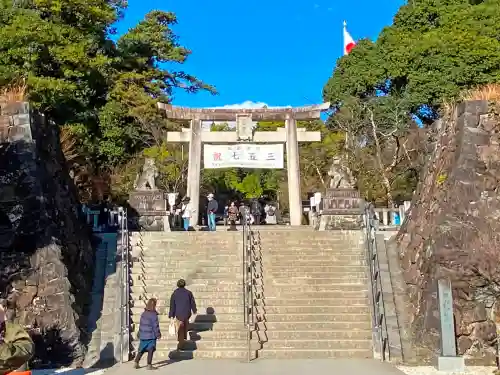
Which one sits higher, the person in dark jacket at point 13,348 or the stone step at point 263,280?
the person in dark jacket at point 13,348

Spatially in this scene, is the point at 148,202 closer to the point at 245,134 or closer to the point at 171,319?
the point at 245,134

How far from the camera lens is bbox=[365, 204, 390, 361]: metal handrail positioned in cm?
1100

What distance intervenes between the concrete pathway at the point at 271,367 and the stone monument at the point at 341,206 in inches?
292

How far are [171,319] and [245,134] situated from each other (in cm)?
1197

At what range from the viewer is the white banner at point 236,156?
72.7ft

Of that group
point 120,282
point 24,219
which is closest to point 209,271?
point 120,282

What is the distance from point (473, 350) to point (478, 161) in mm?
4249

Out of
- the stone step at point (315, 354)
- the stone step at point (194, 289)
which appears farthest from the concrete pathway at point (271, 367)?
the stone step at point (194, 289)

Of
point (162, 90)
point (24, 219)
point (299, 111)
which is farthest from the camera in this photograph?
point (162, 90)

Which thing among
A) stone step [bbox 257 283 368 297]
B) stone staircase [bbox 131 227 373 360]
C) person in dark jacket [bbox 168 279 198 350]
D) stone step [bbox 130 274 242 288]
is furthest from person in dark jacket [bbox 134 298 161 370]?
stone step [bbox 257 283 368 297]

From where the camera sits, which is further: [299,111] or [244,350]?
[299,111]

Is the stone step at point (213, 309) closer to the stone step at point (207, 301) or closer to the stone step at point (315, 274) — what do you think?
the stone step at point (207, 301)

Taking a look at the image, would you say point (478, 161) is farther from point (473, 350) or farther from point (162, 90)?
point (162, 90)

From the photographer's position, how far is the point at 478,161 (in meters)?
13.0
